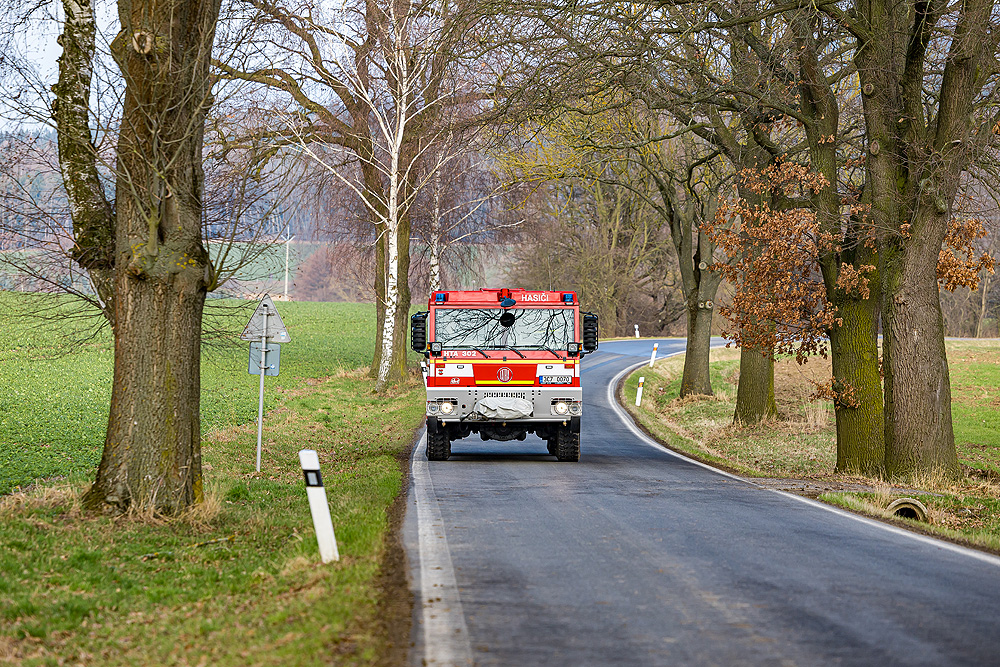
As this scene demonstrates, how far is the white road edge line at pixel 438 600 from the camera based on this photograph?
203 inches

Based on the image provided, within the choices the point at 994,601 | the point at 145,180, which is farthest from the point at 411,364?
the point at 994,601

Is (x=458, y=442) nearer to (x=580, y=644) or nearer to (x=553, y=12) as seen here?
(x=553, y=12)

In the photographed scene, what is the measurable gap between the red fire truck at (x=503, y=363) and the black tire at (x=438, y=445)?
0.06 feet

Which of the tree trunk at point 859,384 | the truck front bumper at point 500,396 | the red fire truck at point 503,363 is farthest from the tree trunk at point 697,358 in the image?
the truck front bumper at point 500,396

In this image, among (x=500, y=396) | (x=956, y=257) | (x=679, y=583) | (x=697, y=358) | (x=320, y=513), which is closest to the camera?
(x=679, y=583)

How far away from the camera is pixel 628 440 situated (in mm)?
20297

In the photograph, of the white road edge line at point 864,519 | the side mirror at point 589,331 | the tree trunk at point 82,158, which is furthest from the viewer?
the side mirror at point 589,331

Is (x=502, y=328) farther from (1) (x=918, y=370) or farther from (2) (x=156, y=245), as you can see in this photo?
(2) (x=156, y=245)

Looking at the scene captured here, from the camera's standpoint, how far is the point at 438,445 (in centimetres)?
1559

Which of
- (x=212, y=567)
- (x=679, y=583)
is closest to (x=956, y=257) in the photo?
(x=679, y=583)

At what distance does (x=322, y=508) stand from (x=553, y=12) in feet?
32.7

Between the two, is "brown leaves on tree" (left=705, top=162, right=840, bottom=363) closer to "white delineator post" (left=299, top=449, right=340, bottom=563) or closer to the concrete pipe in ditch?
the concrete pipe in ditch

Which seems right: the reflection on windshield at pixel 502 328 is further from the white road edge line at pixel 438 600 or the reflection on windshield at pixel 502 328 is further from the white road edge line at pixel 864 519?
the white road edge line at pixel 438 600

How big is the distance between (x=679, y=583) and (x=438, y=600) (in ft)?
5.79
